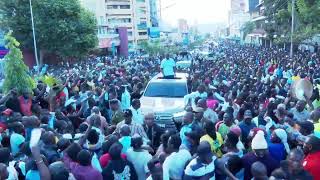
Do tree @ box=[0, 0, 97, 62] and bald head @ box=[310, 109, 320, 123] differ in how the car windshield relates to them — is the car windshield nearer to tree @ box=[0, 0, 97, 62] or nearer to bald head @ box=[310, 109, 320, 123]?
bald head @ box=[310, 109, 320, 123]

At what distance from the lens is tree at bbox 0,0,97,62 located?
35872mm

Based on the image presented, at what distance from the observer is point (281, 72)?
17.9m

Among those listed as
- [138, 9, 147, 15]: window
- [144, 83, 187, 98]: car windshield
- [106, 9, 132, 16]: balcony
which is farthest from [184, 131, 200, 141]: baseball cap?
[138, 9, 147, 15]: window

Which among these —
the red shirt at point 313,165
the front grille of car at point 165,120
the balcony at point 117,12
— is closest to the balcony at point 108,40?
the balcony at point 117,12

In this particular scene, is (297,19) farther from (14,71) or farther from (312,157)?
(312,157)

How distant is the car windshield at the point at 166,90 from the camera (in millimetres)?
12328

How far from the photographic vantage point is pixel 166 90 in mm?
12469

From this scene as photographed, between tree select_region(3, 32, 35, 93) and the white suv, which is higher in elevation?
tree select_region(3, 32, 35, 93)

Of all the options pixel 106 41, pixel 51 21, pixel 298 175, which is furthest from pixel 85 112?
pixel 106 41

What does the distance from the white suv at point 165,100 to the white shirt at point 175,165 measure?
5239mm

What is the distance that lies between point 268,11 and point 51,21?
22218mm

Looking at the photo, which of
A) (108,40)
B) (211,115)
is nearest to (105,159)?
(211,115)

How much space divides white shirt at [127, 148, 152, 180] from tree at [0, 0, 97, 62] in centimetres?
3162

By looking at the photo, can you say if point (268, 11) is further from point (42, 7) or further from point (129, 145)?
point (129, 145)
